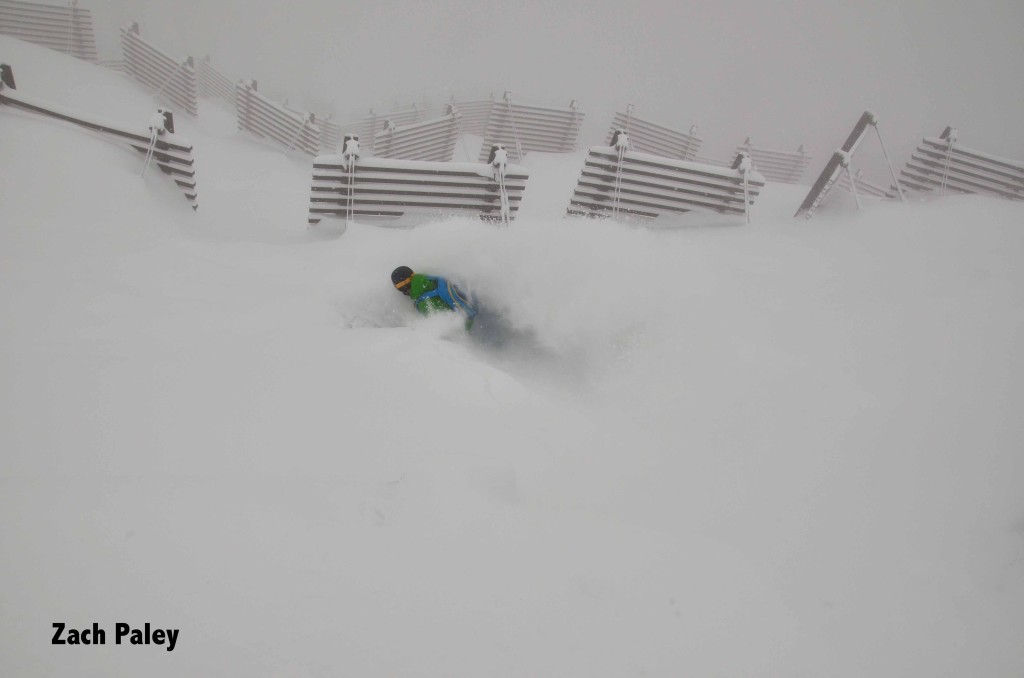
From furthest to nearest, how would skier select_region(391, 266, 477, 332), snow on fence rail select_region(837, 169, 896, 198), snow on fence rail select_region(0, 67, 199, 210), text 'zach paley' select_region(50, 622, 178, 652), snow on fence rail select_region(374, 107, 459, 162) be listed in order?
snow on fence rail select_region(374, 107, 459, 162)
snow on fence rail select_region(837, 169, 896, 198)
snow on fence rail select_region(0, 67, 199, 210)
skier select_region(391, 266, 477, 332)
text 'zach paley' select_region(50, 622, 178, 652)

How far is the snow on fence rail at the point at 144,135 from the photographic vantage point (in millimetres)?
5512

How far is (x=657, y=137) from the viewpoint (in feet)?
39.2

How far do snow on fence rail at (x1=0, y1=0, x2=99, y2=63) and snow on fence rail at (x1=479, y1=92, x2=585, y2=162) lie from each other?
12380 millimetres

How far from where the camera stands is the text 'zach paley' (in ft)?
4.94

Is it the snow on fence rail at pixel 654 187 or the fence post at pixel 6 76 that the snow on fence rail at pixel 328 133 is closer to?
the fence post at pixel 6 76

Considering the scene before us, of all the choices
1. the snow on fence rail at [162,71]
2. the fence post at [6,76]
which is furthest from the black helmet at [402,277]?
the snow on fence rail at [162,71]

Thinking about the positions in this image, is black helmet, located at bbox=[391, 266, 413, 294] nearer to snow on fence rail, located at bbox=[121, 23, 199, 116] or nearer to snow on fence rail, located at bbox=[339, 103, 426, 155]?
snow on fence rail, located at bbox=[339, 103, 426, 155]

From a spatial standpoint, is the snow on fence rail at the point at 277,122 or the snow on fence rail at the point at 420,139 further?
the snow on fence rail at the point at 277,122

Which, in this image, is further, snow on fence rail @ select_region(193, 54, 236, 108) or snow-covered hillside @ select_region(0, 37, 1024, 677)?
snow on fence rail @ select_region(193, 54, 236, 108)

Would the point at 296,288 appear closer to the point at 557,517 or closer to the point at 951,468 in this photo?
the point at 557,517

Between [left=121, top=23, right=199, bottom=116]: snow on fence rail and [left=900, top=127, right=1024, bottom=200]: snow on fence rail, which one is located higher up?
[left=900, top=127, right=1024, bottom=200]: snow on fence rail

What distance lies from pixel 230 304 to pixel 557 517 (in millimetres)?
3532

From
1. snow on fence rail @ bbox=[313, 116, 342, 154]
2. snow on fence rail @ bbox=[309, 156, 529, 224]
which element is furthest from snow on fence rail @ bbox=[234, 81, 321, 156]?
snow on fence rail @ bbox=[309, 156, 529, 224]

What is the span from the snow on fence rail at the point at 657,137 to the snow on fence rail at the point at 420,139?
14.1ft
